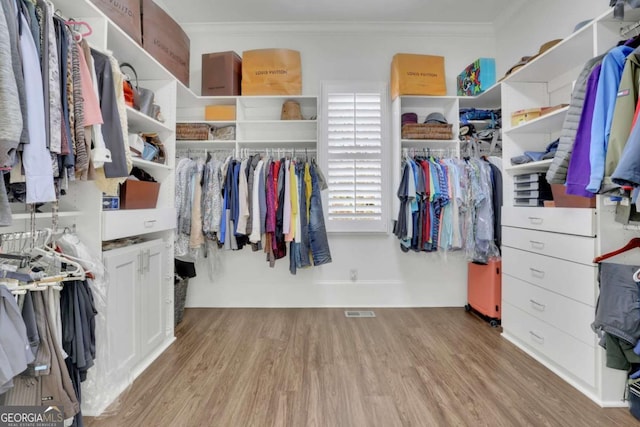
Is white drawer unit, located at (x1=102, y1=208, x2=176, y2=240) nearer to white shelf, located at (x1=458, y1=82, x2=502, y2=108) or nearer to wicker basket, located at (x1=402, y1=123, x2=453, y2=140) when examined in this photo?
wicker basket, located at (x1=402, y1=123, x2=453, y2=140)

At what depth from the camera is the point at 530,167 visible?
2264 mm

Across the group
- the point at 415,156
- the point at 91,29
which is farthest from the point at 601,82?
the point at 91,29

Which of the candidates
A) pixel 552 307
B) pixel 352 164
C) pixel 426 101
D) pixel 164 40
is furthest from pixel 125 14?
pixel 552 307

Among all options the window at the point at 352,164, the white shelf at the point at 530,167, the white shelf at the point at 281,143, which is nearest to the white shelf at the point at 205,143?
the white shelf at the point at 281,143

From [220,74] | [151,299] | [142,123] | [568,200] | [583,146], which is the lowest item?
[151,299]

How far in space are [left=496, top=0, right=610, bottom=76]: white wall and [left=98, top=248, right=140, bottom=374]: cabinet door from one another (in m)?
3.43

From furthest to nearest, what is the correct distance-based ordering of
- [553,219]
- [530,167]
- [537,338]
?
1. [530,167]
2. [537,338]
3. [553,219]

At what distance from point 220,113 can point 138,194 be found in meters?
1.37

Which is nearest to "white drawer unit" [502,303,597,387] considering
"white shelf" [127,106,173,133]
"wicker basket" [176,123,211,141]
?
"white shelf" [127,106,173,133]

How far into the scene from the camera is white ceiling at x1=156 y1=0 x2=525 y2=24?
9.16ft

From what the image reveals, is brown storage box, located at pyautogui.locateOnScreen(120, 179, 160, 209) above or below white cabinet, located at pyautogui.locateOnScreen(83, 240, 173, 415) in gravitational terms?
above

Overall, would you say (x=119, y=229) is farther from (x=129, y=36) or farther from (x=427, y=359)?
(x=427, y=359)

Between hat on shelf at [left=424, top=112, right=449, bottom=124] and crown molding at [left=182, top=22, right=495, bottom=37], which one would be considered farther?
crown molding at [left=182, top=22, right=495, bottom=37]

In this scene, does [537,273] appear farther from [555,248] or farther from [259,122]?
[259,122]
